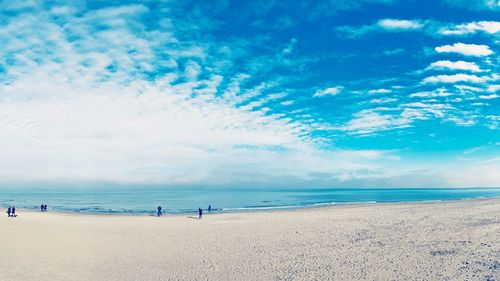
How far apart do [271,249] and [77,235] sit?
15735 mm

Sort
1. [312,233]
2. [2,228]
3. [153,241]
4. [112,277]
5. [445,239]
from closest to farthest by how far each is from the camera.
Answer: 1. [112,277]
2. [445,239]
3. [153,241]
4. [312,233]
5. [2,228]

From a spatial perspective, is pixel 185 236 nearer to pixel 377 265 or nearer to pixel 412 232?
pixel 377 265

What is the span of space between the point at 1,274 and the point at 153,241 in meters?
9.89

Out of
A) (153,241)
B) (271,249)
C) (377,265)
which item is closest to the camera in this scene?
(377,265)

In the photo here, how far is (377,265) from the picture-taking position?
17625mm

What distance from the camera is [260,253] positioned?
68.5ft

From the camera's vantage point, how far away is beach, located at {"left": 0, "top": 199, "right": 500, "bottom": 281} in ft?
54.4

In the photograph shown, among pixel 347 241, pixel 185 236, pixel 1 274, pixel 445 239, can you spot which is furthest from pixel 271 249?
pixel 1 274

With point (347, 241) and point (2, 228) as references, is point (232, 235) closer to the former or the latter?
point (347, 241)

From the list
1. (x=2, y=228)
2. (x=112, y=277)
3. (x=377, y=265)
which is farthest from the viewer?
(x=2, y=228)

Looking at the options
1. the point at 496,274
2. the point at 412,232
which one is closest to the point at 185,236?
the point at 412,232

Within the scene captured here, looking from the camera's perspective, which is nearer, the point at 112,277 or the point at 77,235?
the point at 112,277

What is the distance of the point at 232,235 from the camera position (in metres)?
27.6

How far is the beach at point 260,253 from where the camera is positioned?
16578 mm
